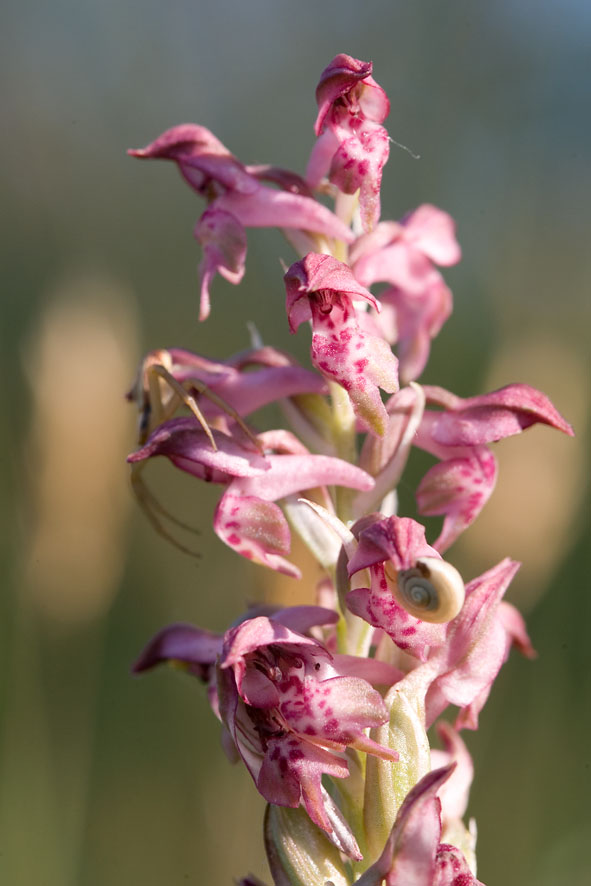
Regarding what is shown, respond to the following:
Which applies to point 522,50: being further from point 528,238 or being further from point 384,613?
point 384,613

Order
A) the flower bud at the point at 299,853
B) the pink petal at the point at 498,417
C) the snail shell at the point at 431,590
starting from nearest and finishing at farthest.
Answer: the snail shell at the point at 431,590 → the flower bud at the point at 299,853 → the pink petal at the point at 498,417

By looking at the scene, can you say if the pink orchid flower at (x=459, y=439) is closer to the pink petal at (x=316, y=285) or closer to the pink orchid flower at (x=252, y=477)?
the pink orchid flower at (x=252, y=477)

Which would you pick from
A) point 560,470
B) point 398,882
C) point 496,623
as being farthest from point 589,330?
point 398,882

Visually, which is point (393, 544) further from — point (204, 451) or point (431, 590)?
point (204, 451)

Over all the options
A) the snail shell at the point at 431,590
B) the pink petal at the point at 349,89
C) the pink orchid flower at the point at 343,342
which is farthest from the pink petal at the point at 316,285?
the snail shell at the point at 431,590

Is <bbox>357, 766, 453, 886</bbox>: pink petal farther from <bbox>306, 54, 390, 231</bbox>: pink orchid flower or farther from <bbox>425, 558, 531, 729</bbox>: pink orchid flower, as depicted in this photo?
<bbox>306, 54, 390, 231</bbox>: pink orchid flower

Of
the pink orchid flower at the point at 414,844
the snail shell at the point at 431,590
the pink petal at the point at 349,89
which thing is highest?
the pink petal at the point at 349,89

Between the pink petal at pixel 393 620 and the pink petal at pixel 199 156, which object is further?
the pink petal at pixel 199 156

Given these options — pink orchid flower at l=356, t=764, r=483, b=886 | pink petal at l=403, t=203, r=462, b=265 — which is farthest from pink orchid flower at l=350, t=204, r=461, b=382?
pink orchid flower at l=356, t=764, r=483, b=886

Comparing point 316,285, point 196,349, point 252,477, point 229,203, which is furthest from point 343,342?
point 196,349
